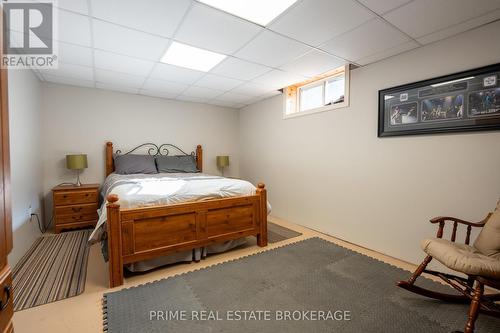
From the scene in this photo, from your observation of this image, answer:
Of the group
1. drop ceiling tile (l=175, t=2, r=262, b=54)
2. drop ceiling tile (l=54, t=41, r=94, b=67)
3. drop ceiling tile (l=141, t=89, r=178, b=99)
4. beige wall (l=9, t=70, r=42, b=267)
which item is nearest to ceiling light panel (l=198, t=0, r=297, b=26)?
drop ceiling tile (l=175, t=2, r=262, b=54)

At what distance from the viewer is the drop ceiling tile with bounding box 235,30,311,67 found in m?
2.28

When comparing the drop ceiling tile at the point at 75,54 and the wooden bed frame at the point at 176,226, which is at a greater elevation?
the drop ceiling tile at the point at 75,54

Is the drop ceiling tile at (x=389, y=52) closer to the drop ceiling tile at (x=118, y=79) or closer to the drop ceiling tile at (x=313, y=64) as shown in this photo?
the drop ceiling tile at (x=313, y=64)

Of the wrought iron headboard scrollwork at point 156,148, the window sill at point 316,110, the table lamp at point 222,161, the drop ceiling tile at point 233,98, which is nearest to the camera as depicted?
the window sill at point 316,110

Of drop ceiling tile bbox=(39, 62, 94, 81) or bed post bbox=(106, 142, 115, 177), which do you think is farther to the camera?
bed post bbox=(106, 142, 115, 177)

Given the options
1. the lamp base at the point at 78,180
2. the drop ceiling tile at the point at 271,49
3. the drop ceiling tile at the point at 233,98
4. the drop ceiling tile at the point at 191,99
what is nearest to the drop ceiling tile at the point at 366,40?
the drop ceiling tile at the point at 271,49

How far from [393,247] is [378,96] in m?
1.75

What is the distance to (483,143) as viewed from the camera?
6.66 ft

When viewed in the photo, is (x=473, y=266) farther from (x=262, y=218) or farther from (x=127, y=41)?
(x=127, y=41)

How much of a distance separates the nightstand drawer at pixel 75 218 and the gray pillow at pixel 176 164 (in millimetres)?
1210

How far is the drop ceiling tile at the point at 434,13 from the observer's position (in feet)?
5.65

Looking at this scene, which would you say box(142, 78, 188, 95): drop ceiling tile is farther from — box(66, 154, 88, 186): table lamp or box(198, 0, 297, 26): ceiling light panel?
box(198, 0, 297, 26): ceiling light panel

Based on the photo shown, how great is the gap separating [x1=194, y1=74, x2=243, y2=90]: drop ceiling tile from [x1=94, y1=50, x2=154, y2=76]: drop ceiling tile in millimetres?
752

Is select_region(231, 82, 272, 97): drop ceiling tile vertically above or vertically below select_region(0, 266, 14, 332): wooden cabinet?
above
